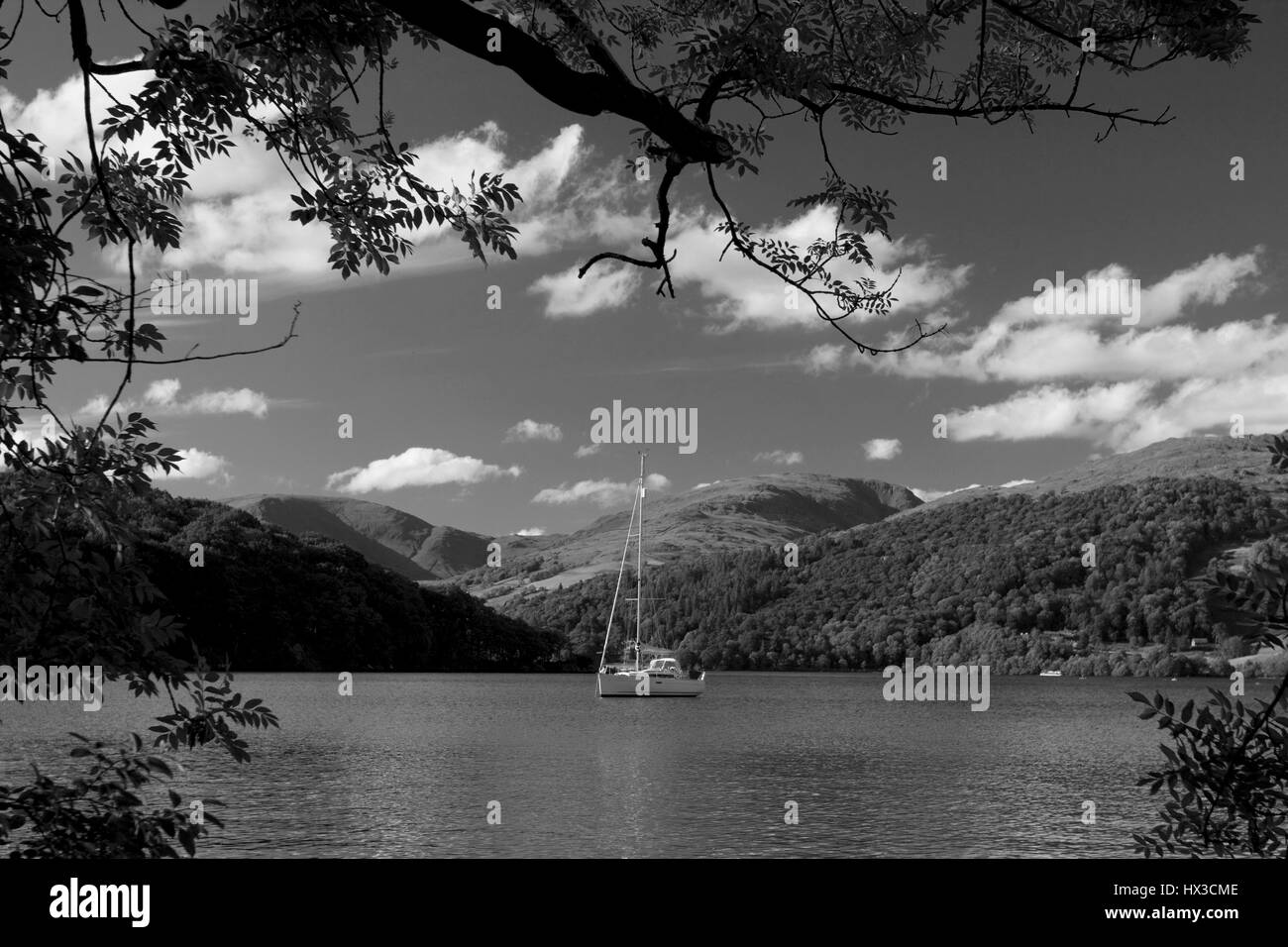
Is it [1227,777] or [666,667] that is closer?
[1227,777]

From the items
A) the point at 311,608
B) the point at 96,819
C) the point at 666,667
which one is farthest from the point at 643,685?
the point at 96,819

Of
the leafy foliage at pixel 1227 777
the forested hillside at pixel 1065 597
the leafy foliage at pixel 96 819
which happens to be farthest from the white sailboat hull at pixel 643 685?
the leafy foliage at pixel 96 819

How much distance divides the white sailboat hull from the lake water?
12.2 meters

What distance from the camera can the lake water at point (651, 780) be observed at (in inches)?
1467

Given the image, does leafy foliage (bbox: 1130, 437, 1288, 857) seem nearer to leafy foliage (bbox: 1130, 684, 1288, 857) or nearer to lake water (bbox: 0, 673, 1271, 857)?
leafy foliage (bbox: 1130, 684, 1288, 857)

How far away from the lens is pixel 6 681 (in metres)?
5.19

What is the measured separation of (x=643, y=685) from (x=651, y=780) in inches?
2858

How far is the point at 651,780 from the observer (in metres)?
54.9

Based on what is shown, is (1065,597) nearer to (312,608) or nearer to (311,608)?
(312,608)
